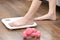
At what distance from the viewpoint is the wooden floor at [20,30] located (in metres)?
1.72

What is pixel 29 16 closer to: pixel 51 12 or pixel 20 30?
pixel 20 30

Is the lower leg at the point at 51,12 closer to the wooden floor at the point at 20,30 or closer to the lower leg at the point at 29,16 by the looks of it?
the wooden floor at the point at 20,30

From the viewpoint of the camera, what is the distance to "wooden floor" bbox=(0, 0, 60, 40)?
1716 millimetres

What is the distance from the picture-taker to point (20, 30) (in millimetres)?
1842

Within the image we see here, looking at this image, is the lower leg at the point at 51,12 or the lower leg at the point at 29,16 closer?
the lower leg at the point at 29,16

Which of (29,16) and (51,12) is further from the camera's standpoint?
(51,12)

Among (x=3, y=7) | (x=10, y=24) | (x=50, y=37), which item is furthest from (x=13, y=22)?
(x=3, y=7)

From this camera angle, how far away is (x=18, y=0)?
3.11 meters

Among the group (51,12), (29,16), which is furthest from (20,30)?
(51,12)

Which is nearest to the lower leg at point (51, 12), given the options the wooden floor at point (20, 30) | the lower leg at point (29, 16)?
the wooden floor at point (20, 30)

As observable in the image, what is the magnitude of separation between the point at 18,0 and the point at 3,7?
1.69 ft

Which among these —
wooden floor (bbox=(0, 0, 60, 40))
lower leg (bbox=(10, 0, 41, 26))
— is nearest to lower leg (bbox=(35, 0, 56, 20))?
wooden floor (bbox=(0, 0, 60, 40))

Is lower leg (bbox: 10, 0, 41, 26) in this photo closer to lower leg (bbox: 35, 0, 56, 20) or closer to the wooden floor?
the wooden floor

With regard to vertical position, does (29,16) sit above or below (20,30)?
above
